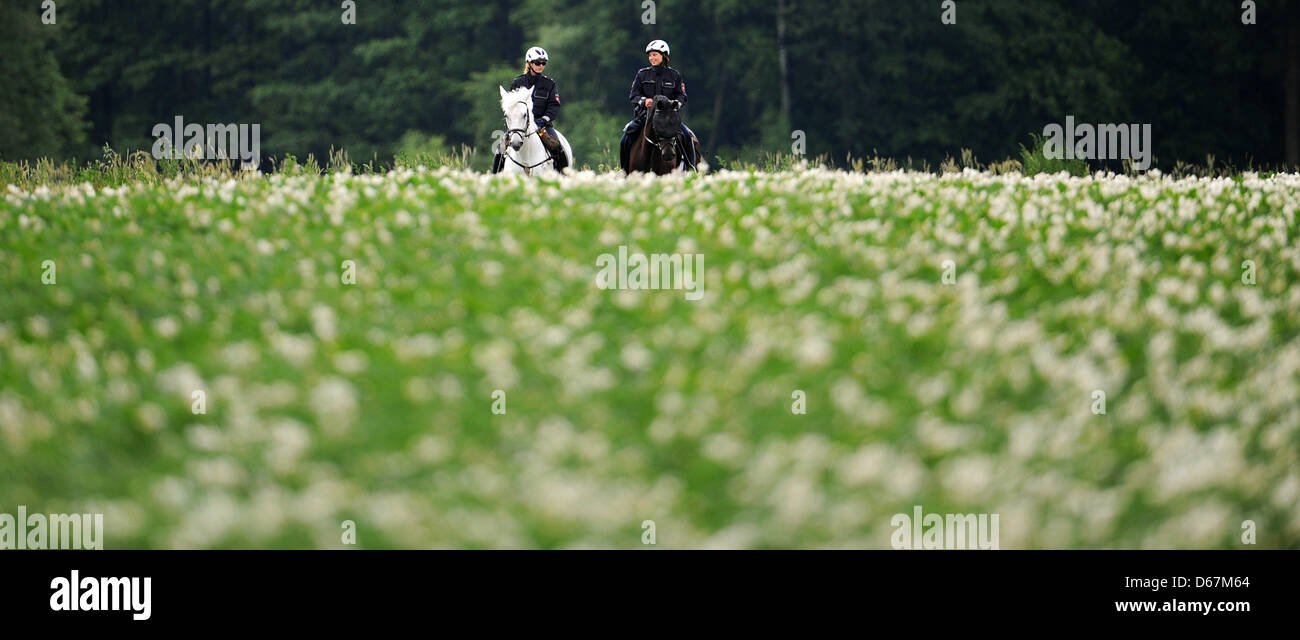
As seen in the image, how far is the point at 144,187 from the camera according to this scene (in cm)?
1711

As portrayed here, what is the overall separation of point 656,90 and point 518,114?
2586 mm

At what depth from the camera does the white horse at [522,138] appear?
19.5 meters

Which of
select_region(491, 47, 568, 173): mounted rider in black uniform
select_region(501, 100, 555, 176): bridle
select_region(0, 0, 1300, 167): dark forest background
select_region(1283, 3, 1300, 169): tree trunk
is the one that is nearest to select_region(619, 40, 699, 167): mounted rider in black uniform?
select_region(491, 47, 568, 173): mounted rider in black uniform

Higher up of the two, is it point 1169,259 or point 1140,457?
point 1169,259

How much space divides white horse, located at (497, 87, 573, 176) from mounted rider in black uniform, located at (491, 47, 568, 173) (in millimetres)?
228

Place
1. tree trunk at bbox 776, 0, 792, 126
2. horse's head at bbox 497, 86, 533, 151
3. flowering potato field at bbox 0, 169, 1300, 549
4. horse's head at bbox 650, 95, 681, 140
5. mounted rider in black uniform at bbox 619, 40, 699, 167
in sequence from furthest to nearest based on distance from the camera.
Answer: tree trunk at bbox 776, 0, 792, 126, mounted rider in black uniform at bbox 619, 40, 699, 167, horse's head at bbox 650, 95, 681, 140, horse's head at bbox 497, 86, 533, 151, flowering potato field at bbox 0, 169, 1300, 549

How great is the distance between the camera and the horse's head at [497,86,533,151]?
19.5 metres

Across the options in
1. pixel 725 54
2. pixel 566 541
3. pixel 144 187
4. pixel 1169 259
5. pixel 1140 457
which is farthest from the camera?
pixel 725 54

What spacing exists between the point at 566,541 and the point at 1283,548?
12.3 feet

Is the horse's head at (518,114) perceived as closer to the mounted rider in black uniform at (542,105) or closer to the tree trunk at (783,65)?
the mounted rider in black uniform at (542,105)

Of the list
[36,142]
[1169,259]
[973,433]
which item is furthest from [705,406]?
[36,142]

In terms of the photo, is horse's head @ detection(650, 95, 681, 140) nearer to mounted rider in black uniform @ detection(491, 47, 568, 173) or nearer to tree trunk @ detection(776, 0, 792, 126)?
mounted rider in black uniform @ detection(491, 47, 568, 173)

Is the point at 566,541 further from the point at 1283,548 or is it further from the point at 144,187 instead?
the point at 144,187

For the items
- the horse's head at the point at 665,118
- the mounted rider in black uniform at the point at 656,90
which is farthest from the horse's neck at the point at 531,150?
the horse's head at the point at 665,118
